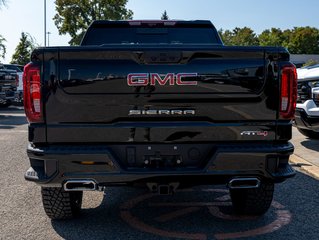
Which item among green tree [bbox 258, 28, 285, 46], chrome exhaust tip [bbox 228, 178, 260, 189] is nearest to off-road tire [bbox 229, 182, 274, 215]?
chrome exhaust tip [bbox 228, 178, 260, 189]

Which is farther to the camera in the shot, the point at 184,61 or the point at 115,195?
the point at 115,195

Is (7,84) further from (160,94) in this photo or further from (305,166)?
(160,94)

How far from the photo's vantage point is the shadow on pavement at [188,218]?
4.00 meters

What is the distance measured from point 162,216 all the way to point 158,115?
140 cm

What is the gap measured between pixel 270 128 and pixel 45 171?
6.04 ft

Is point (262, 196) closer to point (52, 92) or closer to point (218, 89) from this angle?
point (218, 89)

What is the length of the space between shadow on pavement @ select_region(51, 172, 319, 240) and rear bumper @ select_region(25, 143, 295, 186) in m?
0.66

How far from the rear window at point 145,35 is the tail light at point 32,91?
2.06m

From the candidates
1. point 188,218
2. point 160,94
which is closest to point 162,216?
point 188,218

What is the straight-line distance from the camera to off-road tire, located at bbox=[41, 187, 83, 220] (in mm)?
4043

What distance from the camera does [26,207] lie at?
15.8 feet

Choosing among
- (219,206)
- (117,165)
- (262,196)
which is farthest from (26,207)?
(262,196)

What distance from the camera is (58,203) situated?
4.11m

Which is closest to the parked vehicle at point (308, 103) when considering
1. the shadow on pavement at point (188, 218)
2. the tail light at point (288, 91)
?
the shadow on pavement at point (188, 218)
